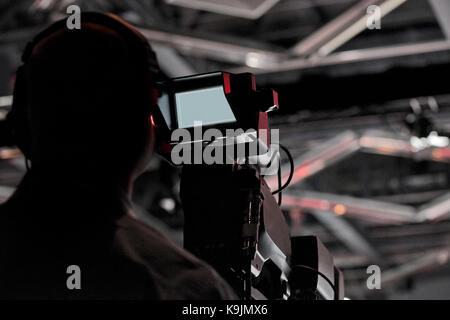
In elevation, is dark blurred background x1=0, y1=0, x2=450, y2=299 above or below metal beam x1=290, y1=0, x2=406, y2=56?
above

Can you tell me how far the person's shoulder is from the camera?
0.83 metres

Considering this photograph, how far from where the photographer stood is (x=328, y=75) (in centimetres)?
398

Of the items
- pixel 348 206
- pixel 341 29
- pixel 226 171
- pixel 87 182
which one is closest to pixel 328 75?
pixel 341 29

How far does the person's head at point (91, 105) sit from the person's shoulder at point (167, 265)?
0.27ft

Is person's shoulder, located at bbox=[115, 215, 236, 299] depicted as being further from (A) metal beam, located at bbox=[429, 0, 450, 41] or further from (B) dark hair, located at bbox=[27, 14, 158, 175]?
(A) metal beam, located at bbox=[429, 0, 450, 41]

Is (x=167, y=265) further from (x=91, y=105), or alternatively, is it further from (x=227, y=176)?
(x=227, y=176)

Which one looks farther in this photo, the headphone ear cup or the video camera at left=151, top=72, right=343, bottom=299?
the video camera at left=151, top=72, right=343, bottom=299

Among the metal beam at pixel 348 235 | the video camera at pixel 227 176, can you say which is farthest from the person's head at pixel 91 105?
the metal beam at pixel 348 235

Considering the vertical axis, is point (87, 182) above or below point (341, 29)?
below

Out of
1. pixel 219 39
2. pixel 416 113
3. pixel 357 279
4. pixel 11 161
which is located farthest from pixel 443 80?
pixel 357 279

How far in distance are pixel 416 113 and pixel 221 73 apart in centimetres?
332

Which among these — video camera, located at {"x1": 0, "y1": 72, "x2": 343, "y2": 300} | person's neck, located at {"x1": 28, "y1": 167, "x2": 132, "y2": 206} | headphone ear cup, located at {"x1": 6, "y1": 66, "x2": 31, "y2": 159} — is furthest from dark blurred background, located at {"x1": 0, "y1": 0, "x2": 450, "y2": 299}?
person's neck, located at {"x1": 28, "y1": 167, "x2": 132, "y2": 206}

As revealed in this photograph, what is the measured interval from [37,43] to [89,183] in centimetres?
21

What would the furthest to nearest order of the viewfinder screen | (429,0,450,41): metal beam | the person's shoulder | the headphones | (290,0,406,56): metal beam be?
(429,0,450,41): metal beam → (290,0,406,56): metal beam → the viewfinder screen → the headphones → the person's shoulder
